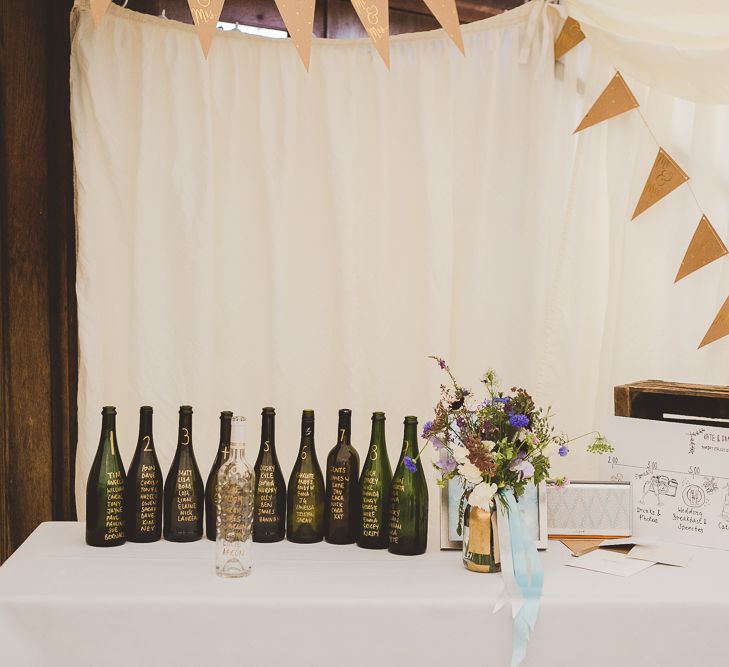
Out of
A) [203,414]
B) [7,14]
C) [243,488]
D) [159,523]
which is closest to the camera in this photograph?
[243,488]

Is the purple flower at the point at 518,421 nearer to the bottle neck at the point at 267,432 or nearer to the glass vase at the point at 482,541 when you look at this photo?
the glass vase at the point at 482,541

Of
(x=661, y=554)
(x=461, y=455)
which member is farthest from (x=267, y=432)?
(x=661, y=554)

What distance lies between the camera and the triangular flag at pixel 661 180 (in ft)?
6.52

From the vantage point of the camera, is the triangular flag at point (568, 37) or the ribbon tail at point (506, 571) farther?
the triangular flag at point (568, 37)

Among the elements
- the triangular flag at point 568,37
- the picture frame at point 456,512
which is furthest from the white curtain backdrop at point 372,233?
the picture frame at point 456,512

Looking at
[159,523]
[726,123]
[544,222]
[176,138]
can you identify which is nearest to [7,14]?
[176,138]

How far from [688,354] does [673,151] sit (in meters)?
0.54

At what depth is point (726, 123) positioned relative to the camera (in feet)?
6.75

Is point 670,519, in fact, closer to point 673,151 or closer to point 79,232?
point 673,151

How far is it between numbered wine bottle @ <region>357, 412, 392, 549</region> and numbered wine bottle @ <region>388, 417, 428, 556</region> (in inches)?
1.0

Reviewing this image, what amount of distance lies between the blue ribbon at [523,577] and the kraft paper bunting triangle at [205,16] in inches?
40.4

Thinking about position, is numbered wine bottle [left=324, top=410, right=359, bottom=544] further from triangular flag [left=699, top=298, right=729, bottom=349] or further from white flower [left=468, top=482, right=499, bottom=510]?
triangular flag [left=699, top=298, right=729, bottom=349]

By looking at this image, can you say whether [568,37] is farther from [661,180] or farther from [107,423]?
[107,423]

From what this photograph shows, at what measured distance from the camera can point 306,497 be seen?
1.63m
